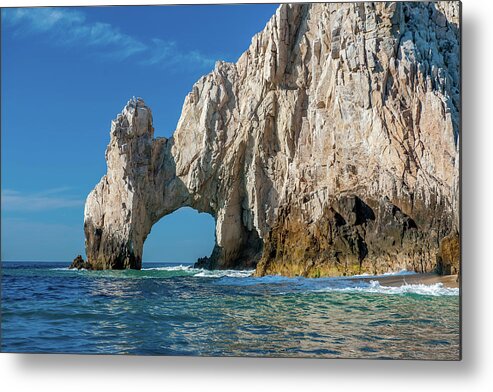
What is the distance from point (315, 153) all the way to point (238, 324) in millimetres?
9173

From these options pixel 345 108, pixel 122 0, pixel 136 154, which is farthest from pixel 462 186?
pixel 136 154

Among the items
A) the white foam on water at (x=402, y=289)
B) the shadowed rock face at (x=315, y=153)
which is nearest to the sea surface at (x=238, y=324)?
the white foam on water at (x=402, y=289)

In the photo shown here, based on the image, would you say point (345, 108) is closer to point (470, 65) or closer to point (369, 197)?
point (369, 197)

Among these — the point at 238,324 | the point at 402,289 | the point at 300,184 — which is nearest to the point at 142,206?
the point at 300,184

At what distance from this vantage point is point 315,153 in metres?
15.3

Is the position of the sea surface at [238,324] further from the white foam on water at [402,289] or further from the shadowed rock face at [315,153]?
the shadowed rock face at [315,153]

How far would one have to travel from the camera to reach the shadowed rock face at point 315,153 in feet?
30.3

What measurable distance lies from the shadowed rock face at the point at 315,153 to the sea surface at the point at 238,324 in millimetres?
753

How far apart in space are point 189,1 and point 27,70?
2.41 metres

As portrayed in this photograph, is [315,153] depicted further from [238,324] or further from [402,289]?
Answer: [238,324]

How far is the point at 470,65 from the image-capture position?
578cm

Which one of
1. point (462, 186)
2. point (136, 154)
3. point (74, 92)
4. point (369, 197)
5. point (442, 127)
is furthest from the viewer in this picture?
point (136, 154)

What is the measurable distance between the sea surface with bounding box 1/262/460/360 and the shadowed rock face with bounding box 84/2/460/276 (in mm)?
753

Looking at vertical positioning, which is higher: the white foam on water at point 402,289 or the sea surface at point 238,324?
the white foam on water at point 402,289
